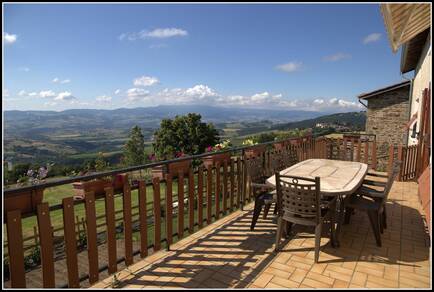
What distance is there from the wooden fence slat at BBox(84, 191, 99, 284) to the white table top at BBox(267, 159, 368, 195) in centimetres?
188

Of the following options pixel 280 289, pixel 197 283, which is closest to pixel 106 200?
pixel 197 283

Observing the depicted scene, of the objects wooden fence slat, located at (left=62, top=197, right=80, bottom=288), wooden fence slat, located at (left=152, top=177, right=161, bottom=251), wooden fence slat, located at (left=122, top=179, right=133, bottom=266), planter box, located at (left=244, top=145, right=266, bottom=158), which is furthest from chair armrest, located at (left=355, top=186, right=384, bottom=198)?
wooden fence slat, located at (left=62, top=197, right=80, bottom=288)

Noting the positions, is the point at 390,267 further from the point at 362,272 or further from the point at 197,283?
the point at 197,283

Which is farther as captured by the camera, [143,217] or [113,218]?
[143,217]

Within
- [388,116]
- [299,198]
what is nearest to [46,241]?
[299,198]

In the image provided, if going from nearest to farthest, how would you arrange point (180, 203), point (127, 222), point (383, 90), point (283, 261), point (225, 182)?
point (127, 222), point (283, 261), point (180, 203), point (225, 182), point (383, 90)

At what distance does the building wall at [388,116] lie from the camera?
12.0 m

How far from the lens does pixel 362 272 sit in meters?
2.65

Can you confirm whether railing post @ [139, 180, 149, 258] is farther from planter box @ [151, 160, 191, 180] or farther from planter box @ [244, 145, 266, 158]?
planter box @ [244, 145, 266, 158]

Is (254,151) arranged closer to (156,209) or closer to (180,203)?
(180,203)

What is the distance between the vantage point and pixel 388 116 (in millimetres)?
12328

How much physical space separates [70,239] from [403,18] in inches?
145

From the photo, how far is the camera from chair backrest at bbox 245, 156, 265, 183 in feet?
12.8

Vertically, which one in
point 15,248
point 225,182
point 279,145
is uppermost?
point 279,145
